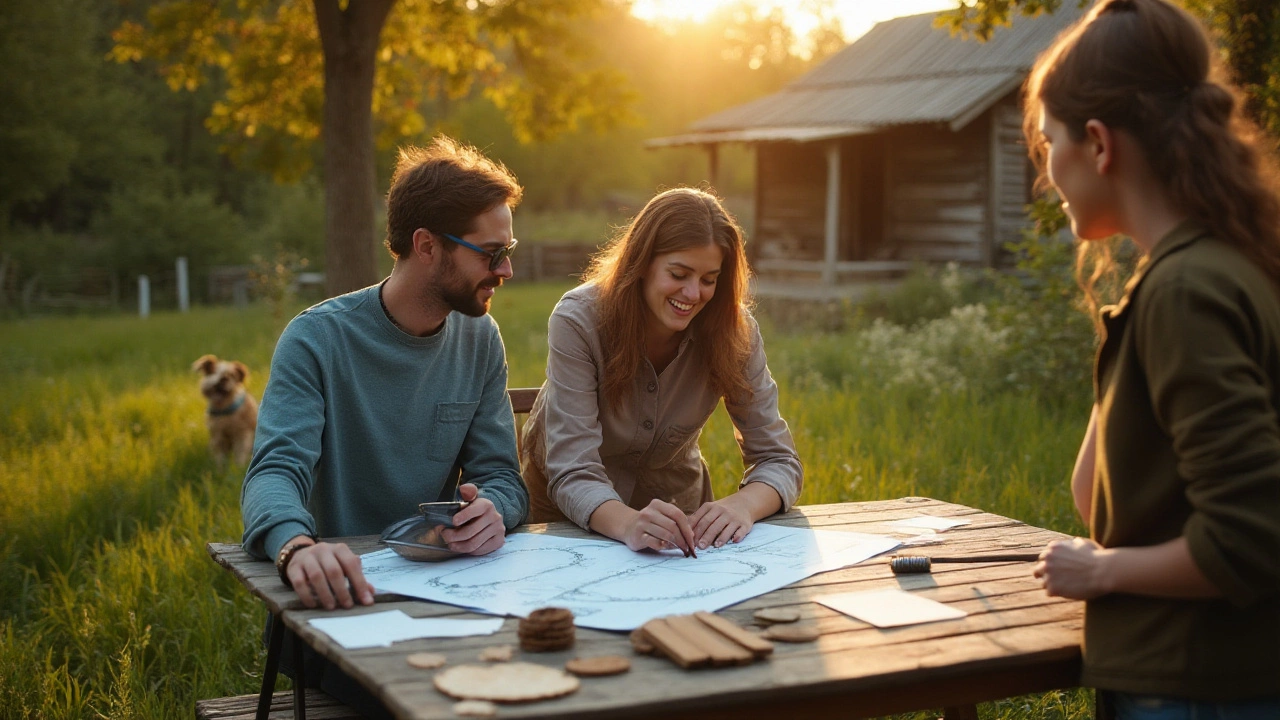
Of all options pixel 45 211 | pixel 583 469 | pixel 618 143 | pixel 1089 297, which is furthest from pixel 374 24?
pixel 618 143

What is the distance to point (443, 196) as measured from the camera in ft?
10.0

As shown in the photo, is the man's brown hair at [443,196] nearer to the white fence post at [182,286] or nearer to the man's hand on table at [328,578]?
the man's hand on table at [328,578]

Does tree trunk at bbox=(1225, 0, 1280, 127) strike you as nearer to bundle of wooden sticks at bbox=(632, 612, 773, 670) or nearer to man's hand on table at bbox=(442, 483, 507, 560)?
man's hand on table at bbox=(442, 483, 507, 560)

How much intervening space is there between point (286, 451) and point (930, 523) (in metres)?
1.64

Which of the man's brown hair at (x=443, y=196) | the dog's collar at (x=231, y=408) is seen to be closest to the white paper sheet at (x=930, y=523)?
the man's brown hair at (x=443, y=196)

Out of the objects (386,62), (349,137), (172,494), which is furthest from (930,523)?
(386,62)

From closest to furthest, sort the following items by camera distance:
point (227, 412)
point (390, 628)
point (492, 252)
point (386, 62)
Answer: point (390, 628) < point (492, 252) < point (227, 412) < point (386, 62)

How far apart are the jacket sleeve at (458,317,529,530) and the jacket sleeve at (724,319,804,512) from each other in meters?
0.64

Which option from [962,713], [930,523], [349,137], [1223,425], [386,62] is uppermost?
[386,62]

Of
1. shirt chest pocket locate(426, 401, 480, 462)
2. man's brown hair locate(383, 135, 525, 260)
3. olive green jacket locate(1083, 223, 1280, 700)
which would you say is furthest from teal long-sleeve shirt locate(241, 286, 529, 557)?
olive green jacket locate(1083, 223, 1280, 700)

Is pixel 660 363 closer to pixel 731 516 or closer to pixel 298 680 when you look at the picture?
pixel 731 516

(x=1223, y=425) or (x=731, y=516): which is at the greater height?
(x=1223, y=425)

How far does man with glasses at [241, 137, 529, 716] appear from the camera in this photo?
2.98 metres

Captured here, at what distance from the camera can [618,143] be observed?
46594 mm
